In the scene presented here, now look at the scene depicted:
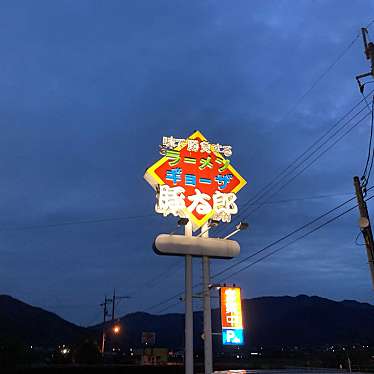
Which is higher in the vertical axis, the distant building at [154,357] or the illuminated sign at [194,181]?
the illuminated sign at [194,181]

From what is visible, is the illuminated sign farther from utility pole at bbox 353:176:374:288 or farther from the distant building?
the distant building

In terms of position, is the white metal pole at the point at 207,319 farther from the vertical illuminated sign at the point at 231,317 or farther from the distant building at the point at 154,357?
the distant building at the point at 154,357

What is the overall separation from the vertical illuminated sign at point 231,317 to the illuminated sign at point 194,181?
371 centimetres

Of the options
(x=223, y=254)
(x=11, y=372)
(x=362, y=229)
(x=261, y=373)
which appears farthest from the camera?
(x=11, y=372)

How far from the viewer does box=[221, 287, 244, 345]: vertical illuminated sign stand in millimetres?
20548

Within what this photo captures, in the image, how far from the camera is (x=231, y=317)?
2075 cm

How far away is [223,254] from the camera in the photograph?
2192cm

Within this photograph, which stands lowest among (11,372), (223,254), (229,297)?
(11,372)

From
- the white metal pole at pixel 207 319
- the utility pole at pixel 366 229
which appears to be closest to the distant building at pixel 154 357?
the white metal pole at pixel 207 319

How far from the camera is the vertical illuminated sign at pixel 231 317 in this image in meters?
20.5

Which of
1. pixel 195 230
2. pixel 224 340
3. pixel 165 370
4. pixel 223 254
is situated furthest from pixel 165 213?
pixel 165 370

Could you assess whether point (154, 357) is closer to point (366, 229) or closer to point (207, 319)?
point (207, 319)

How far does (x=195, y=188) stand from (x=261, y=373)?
11046mm

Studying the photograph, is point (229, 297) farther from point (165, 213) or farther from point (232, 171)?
point (232, 171)
